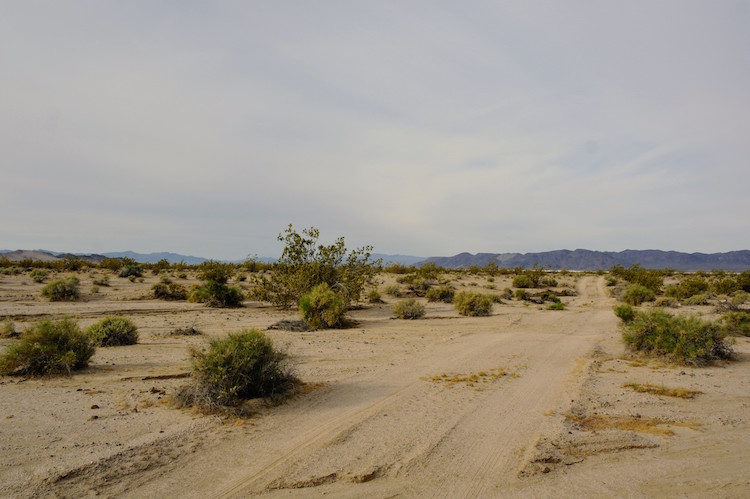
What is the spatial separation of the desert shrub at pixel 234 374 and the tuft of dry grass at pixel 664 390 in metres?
6.83

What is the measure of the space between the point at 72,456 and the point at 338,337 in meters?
9.96

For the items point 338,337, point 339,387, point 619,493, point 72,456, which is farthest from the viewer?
point 338,337

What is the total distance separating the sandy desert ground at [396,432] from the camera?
4.98m

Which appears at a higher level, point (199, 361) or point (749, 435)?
point (199, 361)

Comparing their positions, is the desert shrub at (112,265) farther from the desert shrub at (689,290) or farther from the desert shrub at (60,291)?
the desert shrub at (689,290)

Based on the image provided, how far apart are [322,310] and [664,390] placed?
11.5 meters

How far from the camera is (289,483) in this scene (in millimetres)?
4961

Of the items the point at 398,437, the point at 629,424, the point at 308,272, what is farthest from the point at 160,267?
the point at 629,424

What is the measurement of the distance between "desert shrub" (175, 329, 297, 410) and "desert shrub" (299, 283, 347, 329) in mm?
8793

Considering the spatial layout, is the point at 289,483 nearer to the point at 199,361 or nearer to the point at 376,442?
the point at 376,442

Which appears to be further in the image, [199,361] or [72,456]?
[199,361]

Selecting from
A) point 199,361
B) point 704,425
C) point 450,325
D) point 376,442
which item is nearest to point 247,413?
point 199,361

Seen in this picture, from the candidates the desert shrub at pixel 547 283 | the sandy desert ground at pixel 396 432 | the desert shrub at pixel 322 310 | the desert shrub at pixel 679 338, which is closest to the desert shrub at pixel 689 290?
the desert shrub at pixel 547 283

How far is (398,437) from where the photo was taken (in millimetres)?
6348
